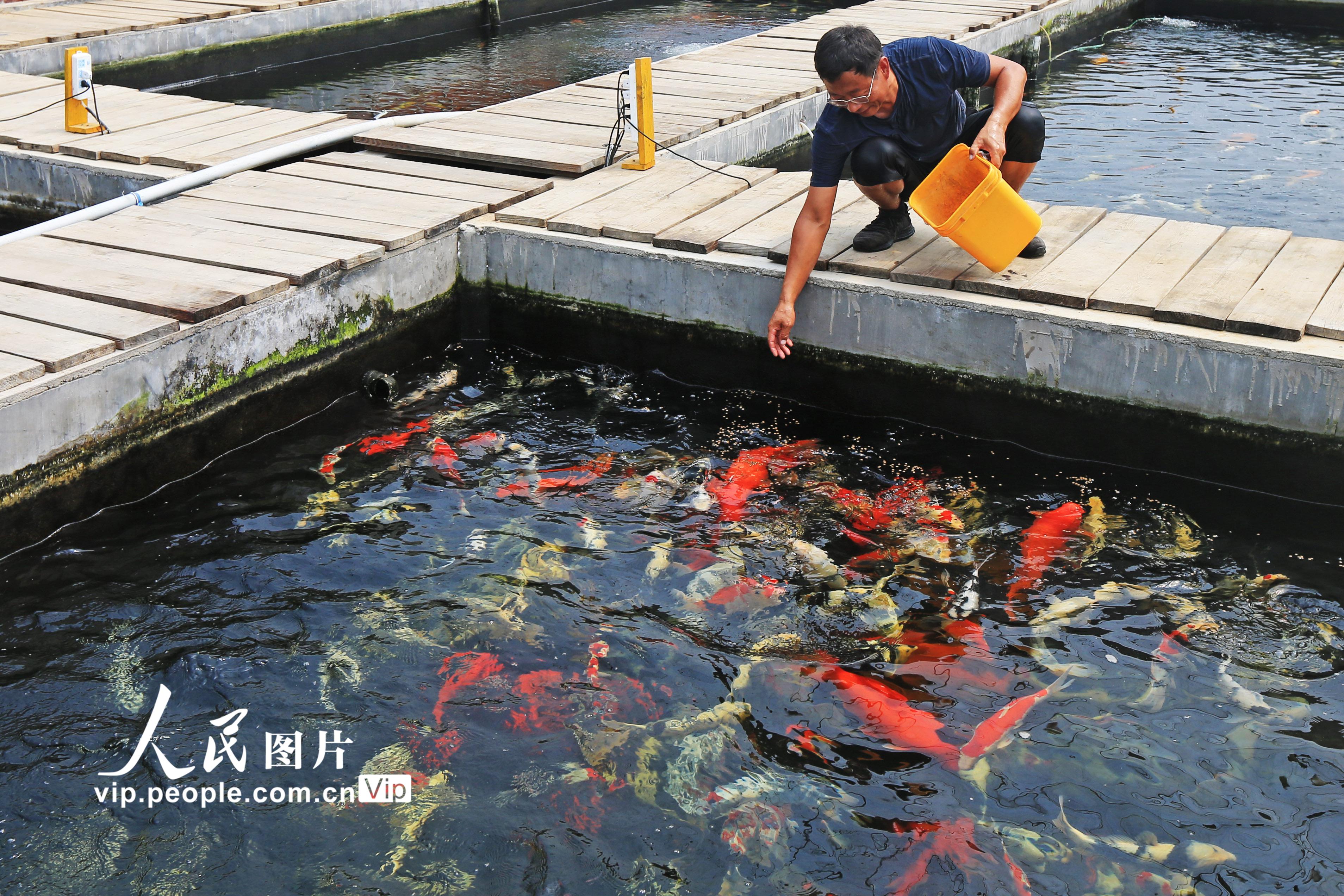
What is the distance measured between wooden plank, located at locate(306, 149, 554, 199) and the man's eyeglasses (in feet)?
7.69

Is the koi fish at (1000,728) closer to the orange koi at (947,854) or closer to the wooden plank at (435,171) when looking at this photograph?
the orange koi at (947,854)

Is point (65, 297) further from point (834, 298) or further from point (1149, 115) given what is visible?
point (1149, 115)

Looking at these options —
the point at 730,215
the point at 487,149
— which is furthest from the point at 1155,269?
the point at 487,149

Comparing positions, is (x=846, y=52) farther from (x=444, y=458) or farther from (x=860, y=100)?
(x=444, y=458)

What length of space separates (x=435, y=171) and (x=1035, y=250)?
379 cm

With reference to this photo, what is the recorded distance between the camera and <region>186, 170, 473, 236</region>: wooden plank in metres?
6.31

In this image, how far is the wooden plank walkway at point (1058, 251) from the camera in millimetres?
4953

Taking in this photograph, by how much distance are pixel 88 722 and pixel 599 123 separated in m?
5.61

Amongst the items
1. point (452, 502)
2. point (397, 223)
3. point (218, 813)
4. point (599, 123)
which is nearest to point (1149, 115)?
point (599, 123)

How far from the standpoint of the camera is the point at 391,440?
5531 mm

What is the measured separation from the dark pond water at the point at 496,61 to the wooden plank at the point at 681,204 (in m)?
4.88

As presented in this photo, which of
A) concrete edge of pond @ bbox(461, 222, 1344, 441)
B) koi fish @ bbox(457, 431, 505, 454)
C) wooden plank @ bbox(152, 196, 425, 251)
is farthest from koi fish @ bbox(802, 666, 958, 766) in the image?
wooden plank @ bbox(152, 196, 425, 251)

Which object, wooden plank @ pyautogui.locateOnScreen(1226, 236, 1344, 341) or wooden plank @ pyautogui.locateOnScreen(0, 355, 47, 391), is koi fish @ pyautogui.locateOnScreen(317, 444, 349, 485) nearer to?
wooden plank @ pyautogui.locateOnScreen(0, 355, 47, 391)

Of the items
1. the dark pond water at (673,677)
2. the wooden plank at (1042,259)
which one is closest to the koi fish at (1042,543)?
the dark pond water at (673,677)
